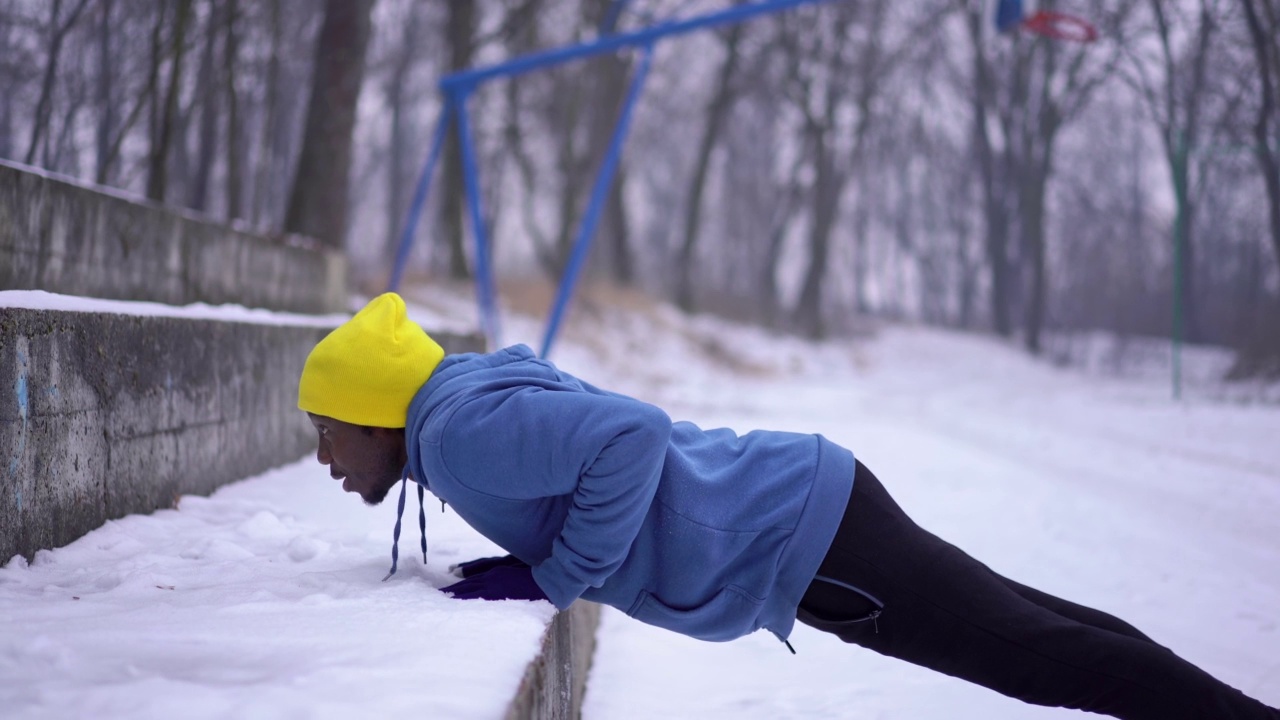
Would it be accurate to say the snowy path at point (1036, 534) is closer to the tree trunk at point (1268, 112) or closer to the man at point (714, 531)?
the man at point (714, 531)

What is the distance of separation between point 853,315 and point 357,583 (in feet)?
90.0

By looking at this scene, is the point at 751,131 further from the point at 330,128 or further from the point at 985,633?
the point at 985,633

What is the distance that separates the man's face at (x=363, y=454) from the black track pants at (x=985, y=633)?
95cm

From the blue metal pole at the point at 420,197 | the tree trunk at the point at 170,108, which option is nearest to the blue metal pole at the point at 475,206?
the blue metal pole at the point at 420,197

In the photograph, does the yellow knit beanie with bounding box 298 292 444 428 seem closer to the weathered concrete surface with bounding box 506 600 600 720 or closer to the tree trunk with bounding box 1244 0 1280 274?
the weathered concrete surface with bounding box 506 600 600 720

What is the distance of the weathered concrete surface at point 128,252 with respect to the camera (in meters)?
3.62

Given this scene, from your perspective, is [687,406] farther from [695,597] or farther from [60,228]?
[695,597]

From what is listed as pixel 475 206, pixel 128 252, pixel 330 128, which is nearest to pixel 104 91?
pixel 330 128

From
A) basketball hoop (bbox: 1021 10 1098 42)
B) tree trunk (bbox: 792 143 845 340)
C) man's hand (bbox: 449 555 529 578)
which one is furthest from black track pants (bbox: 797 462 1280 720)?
tree trunk (bbox: 792 143 845 340)

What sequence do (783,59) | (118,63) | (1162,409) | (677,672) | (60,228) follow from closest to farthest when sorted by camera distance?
(677,672), (60,228), (118,63), (1162,409), (783,59)

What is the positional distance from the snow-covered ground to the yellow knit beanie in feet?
1.33

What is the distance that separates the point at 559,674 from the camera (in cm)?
233

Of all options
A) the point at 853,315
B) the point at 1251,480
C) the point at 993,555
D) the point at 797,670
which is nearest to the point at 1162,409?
the point at 1251,480

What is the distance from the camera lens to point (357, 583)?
250 centimetres
